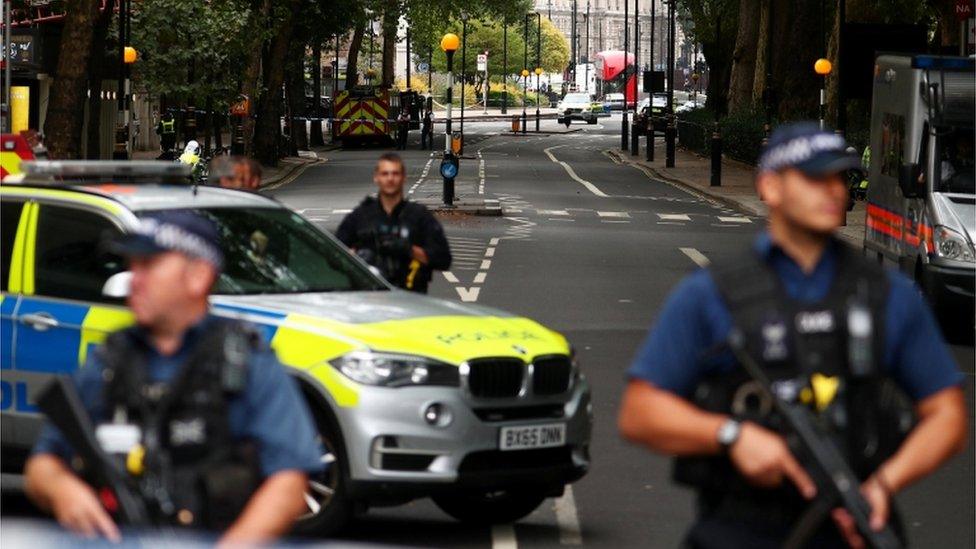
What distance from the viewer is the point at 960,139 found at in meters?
21.4

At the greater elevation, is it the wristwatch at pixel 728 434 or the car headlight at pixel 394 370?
the wristwatch at pixel 728 434

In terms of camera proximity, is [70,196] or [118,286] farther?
[70,196]

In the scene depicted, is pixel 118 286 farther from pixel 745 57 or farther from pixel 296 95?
pixel 296 95

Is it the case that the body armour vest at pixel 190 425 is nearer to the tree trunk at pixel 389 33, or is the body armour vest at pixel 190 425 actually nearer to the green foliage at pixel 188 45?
the green foliage at pixel 188 45

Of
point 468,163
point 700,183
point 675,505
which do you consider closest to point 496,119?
point 468,163

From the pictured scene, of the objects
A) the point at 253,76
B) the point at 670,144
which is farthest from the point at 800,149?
the point at 670,144

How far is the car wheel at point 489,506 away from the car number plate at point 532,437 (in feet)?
2.10

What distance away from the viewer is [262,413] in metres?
4.86

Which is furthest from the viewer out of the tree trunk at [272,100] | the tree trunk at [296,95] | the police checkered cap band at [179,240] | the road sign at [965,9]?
the tree trunk at [296,95]

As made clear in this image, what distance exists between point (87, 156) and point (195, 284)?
140ft

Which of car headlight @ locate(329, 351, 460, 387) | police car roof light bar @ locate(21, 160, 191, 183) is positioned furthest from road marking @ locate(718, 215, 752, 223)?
car headlight @ locate(329, 351, 460, 387)

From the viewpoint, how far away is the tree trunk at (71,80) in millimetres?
36000

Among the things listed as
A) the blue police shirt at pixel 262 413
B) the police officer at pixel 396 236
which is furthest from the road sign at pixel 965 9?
the blue police shirt at pixel 262 413

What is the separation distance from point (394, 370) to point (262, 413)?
4362 millimetres
